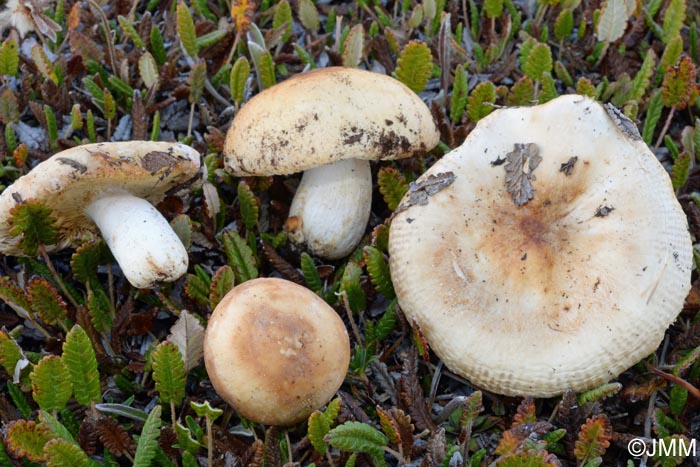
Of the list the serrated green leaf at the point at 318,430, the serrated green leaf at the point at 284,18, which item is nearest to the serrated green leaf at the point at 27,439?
the serrated green leaf at the point at 318,430

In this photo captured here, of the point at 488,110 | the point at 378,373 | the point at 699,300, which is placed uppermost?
the point at 488,110

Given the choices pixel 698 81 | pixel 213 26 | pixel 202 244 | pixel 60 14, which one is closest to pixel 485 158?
pixel 202 244

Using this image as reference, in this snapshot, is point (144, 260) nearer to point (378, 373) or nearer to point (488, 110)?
point (378, 373)

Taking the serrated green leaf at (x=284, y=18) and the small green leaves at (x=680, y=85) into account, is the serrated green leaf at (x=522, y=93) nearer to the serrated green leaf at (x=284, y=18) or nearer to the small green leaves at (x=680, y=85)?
the small green leaves at (x=680, y=85)

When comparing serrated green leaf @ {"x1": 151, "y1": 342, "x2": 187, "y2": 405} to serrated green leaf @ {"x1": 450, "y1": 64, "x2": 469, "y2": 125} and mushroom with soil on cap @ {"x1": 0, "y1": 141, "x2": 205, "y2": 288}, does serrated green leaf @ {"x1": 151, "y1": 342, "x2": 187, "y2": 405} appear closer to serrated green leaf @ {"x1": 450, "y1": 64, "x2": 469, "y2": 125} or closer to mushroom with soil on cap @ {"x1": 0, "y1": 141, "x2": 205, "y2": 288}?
mushroom with soil on cap @ {"x1": 0, "y1": 141, "x2": 205, "y2": 288}

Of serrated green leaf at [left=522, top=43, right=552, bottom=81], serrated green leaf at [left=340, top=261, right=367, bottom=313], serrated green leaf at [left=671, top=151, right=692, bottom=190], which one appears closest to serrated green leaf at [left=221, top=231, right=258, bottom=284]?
serrated green leaf at [left=340, top=261, right=367, bottom=313]

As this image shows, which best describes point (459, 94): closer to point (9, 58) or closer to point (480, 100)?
point (480, 100)
